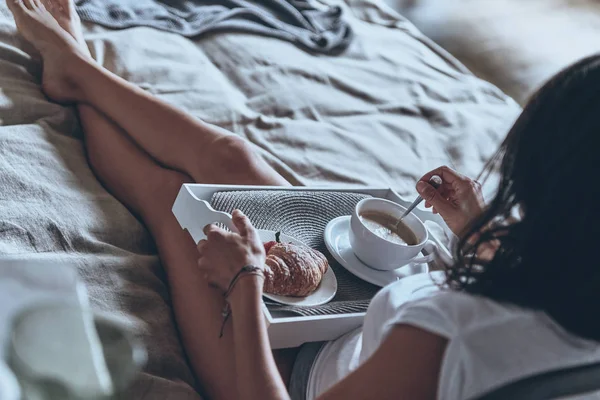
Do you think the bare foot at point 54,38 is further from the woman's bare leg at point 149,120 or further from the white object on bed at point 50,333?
the white object on bed at point 50,333

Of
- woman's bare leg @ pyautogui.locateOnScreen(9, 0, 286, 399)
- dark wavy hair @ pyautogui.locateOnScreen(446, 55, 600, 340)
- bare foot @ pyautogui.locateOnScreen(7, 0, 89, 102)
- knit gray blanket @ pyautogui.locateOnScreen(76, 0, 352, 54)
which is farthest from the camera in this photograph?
knit gray blanket @ pyautogui.locateOnScreen(76, 0, 352, 54)

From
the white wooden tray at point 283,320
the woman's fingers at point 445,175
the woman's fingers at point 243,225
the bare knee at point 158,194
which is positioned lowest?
the bare knee at point 158,194

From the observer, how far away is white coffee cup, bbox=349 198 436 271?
78 centimetres

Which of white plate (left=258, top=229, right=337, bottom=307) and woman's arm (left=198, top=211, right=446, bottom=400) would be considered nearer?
woman's arm (left=198, top=211, right=446, bottom=400)


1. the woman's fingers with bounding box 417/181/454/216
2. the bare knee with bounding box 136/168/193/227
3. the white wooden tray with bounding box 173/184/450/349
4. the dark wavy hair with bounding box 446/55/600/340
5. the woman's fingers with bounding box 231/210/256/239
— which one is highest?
the dark wavy hair with bounding box 446/55/600/340

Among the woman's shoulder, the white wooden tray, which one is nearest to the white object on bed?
the white wooden tray

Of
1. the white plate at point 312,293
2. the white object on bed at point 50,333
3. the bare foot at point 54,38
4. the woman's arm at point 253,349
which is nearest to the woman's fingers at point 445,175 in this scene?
the white plate at point 312,293

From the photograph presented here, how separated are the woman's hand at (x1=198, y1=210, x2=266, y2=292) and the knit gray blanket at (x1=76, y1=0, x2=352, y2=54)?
0.74 metres

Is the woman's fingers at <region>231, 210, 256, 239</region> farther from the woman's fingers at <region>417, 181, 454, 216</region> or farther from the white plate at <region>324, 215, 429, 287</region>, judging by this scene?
the woman's fingers at <region>417, 181, 454, 216</region>

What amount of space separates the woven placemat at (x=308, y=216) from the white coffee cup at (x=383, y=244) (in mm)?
34

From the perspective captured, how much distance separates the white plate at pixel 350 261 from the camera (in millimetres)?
802

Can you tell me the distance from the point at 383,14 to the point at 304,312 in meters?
1.16

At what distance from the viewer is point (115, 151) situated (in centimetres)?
100

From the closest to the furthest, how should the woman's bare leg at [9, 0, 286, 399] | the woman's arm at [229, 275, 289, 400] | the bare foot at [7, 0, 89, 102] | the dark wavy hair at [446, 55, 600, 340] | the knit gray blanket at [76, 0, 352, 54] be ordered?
1. the dark wavy hair at [446, 55, 600, 340]
2. the woman's arm at [229, 275, 289, 400]
3. the woman's bare leg at [9, 0, 286, 399]
4. the bare foot at [7, 0, 89, 102]
5. the knit gray blanket at [76, 0, 352, 54]
